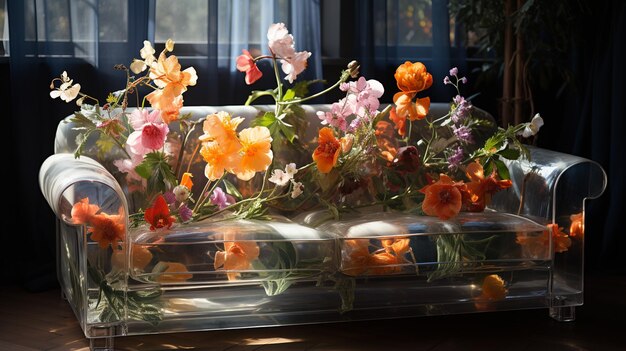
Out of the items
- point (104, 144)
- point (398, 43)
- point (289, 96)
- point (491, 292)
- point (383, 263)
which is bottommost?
point (491, 292)

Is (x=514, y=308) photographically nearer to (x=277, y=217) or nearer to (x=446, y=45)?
(x=277, y=217)

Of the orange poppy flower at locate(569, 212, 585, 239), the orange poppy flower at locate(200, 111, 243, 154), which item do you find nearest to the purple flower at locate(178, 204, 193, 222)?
the orange poppy flower at locate(200, 111, 243, 154)

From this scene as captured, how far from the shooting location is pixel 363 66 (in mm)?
4055

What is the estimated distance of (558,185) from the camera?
123 inches

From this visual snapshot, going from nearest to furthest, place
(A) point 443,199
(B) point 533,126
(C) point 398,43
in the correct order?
(A) point 443,199, (B) point 533,126, (C) point 398,43

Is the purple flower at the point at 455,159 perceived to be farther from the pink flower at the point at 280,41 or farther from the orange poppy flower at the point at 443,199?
the pink flower at the point at 280,41

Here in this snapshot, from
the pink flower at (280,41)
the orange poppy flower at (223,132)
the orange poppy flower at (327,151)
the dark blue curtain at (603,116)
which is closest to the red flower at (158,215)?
the orange poppy flower at (223,132)

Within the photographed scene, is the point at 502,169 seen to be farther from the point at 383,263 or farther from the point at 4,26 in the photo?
the point at 4,26

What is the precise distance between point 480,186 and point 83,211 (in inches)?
51.7

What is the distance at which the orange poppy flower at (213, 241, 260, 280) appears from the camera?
2.78 m

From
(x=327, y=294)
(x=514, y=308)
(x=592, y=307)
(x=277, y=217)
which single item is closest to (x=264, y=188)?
(x=277, y=217)

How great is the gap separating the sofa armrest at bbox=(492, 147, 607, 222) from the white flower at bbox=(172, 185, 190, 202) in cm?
117

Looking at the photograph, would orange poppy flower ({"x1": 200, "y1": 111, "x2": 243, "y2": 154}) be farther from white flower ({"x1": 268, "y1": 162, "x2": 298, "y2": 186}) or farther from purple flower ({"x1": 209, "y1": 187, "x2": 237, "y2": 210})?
purple flower ({"x1": 209, "y1": 187, "x2": 237, "y2": 210})

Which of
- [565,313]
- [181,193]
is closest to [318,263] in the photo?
[181,193]
